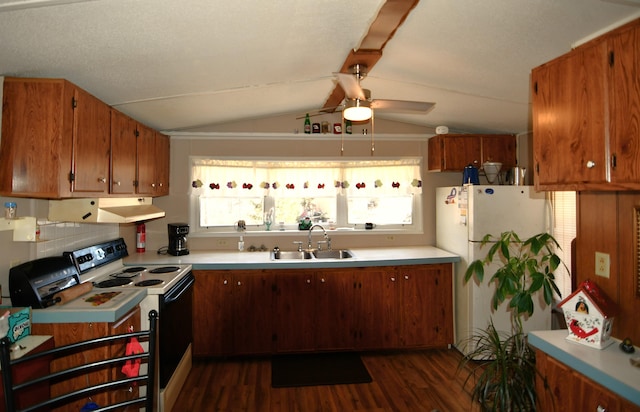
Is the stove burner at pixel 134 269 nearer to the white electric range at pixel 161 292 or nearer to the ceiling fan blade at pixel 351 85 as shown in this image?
the white electric range at pixel 161 292

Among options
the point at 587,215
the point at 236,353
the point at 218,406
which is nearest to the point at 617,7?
the point at 587,215

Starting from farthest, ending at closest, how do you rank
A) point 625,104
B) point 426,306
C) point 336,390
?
point 426,306 < point 336,390 < point 625,104

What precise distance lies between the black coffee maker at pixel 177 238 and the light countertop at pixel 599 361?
3062 mm

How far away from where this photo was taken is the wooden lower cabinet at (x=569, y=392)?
138 cm

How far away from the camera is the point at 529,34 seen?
1.94 m

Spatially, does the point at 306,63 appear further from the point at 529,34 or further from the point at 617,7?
the point at 617,7

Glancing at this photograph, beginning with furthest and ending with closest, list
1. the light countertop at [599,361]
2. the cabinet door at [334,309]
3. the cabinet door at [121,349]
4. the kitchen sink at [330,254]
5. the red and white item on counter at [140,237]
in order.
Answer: the kitchen sink at [330,254] < the red and white item on counter at [140,237] < the cabinet door at [334,309] < the cabinet door at [121,349] < the light countertop at [599,361]

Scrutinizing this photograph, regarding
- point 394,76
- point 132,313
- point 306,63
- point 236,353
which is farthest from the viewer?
point 236,353

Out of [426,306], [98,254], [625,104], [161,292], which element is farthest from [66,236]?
[625,104]

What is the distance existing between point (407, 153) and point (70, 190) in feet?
10.8

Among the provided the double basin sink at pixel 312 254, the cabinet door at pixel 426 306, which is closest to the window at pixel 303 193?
the double basin sink at pixel 312 254

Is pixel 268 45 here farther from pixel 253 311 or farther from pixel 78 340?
pixel 253 311

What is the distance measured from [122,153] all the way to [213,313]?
1.59 metres

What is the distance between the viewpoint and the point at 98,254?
9.37 ft
